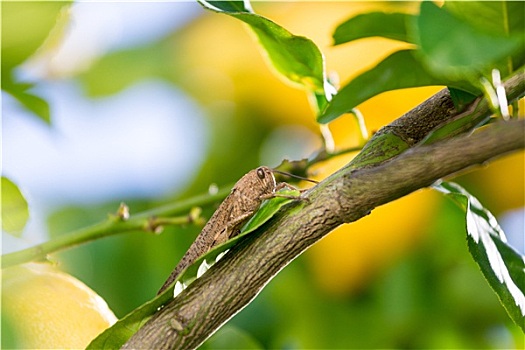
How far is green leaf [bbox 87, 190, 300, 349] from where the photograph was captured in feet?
1.78

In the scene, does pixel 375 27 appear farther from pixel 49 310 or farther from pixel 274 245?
pixel 49 310

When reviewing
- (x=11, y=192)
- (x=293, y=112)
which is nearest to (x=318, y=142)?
(x=293, y=112)

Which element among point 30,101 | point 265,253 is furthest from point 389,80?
point 30,101

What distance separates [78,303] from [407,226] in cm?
64

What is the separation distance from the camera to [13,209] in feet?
2.55

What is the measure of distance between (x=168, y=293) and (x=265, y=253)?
82 mm

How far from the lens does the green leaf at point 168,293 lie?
542mm

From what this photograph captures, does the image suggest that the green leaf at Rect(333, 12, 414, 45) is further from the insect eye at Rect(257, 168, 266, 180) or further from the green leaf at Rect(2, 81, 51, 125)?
the green leaf at Rect(2, 81, 51, 125)

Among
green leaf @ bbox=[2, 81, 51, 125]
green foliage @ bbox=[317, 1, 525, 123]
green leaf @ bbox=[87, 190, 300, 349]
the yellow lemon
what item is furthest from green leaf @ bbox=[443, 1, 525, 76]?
green leaf @ bbox=[2, 81, 51, 125]

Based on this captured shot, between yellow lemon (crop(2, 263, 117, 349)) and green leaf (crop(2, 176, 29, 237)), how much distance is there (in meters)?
0.06

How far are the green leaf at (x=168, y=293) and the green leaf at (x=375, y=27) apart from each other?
0.12 metres

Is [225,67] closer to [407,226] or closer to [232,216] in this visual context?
[407,226]

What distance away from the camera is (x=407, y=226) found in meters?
1.21

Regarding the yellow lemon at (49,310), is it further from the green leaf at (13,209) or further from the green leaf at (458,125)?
the green leaf at (458,125)
